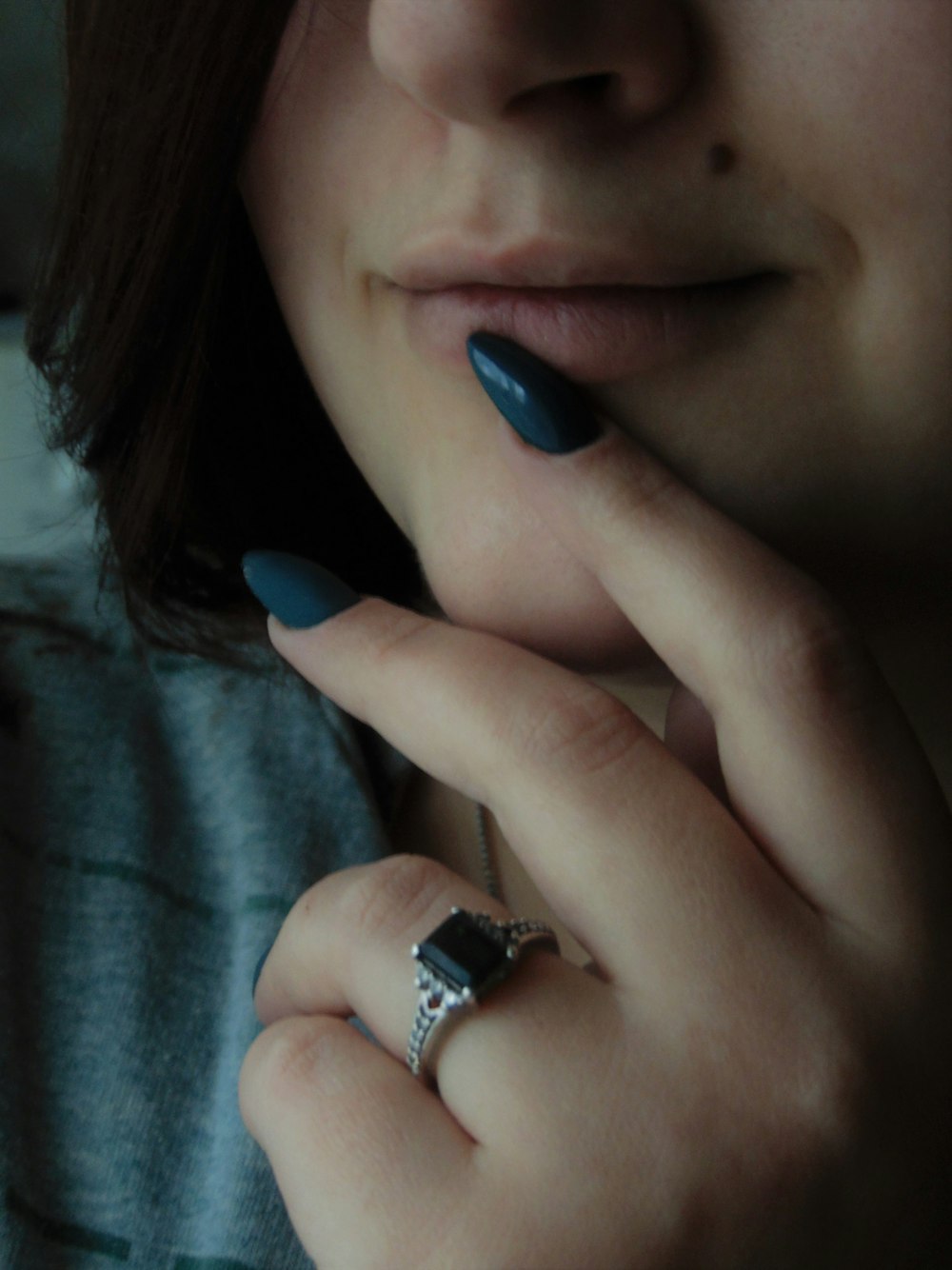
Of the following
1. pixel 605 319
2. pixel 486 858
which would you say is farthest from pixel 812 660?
pixel 486 858

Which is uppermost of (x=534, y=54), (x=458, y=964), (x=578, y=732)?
(x=534, y=54)

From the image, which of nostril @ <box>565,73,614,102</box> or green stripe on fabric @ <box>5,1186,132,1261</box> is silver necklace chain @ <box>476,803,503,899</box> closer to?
green stripe on fabric @ <box>5,1186,132,1261</box>

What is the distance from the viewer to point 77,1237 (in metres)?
0.77

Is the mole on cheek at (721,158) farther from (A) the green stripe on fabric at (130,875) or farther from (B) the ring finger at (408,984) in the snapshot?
(A) the green stripe on fabric at (130,875)

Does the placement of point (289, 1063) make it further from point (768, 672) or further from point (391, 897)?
point (768, 672)

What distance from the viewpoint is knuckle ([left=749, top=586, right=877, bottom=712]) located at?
591 mm

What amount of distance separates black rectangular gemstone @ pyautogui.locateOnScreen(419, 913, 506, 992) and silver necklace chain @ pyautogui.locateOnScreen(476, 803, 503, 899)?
0.43 m

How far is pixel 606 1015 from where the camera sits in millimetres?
564

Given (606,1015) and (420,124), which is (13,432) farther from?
(606,1015)

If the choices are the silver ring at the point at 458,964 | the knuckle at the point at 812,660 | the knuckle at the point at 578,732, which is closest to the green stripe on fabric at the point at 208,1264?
the silver ring at the point at 458,964

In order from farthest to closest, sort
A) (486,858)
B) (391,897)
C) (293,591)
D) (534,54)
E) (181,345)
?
(486,858)
(181,345)
(293,591)
(391,897)
(534,54)

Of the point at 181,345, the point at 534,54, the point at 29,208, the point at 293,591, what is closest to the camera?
the point at 534,54

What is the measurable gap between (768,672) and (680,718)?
0.14 meters

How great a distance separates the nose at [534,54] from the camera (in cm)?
54
